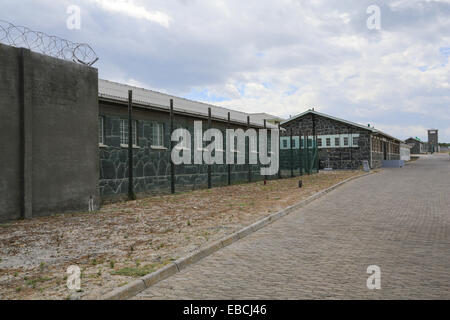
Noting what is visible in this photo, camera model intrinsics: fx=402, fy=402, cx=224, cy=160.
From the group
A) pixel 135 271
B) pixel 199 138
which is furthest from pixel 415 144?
pixel 135 271

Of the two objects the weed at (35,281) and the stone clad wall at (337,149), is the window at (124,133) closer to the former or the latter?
the weed at (35,281)

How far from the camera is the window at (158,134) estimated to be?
16.5 metres

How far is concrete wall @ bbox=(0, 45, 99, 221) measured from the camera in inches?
369

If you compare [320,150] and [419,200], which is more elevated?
[320,150]

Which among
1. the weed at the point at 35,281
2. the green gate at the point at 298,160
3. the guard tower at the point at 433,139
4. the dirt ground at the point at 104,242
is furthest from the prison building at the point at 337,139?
the guard tower at the point at 433,139

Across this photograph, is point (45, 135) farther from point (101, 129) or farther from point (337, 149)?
point (337, 149)

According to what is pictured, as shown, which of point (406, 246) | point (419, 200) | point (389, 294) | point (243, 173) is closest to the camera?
point (389, 294)

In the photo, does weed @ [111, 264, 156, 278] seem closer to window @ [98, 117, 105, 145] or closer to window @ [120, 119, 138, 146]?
window @ [98, 117, 105, 145]

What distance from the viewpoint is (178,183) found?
1739cm

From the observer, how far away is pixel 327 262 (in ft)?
19.6

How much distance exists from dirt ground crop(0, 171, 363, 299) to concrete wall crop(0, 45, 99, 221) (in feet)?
1.92

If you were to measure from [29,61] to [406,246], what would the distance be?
9253 millimetres

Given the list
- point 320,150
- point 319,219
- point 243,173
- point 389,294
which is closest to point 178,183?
point 243,173

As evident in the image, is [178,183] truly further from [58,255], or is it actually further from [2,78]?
[58,255]
